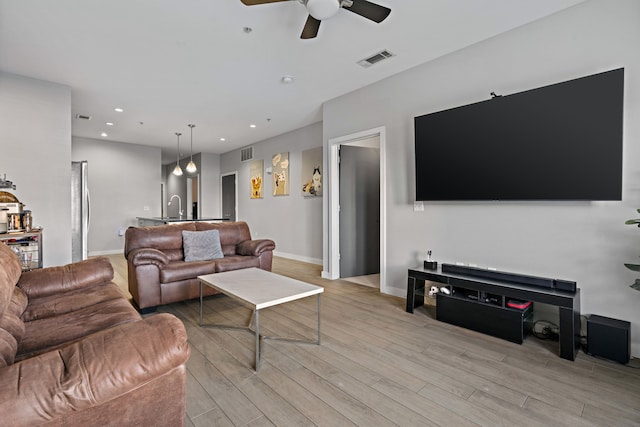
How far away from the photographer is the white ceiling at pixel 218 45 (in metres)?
2.70

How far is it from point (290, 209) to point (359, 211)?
2.26 meters

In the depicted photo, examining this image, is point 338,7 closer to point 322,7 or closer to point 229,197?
point 322,7

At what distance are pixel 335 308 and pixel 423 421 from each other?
1916 millimetres

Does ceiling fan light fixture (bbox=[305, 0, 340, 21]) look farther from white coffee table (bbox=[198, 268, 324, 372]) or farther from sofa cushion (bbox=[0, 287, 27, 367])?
sofa cushion (bbox=[0, 287, 27, 367])

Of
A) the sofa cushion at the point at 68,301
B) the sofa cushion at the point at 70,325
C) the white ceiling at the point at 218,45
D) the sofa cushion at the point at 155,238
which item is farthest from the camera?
the sofa cushion at the point at 155,238

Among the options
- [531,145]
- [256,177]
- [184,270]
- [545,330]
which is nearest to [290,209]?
[256,177]

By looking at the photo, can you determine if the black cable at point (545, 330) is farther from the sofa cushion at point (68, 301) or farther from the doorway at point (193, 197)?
the doorway at point (193, 197)

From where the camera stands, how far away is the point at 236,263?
3.91 metres

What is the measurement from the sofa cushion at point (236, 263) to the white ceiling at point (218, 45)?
2363 mm

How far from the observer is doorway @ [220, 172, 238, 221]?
8953 mm

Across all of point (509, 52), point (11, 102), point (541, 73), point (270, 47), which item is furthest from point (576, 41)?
point (11, 102)

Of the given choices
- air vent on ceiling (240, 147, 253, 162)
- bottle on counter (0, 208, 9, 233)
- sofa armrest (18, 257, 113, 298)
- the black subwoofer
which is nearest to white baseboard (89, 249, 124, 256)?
air vent on ceiling (240, 147, 253, 162)

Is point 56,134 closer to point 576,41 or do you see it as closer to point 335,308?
point 335,308

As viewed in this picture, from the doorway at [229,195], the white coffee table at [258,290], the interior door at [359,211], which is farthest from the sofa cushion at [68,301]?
the doorway at [229,195]
